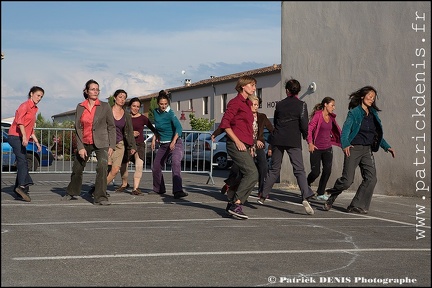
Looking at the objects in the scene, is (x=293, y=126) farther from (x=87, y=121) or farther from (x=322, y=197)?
(x=87, y=121)

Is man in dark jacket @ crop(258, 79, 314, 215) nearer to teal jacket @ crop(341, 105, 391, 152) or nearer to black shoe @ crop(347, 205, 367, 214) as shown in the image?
teal jacket @ crop(341, 105, 391, 152)

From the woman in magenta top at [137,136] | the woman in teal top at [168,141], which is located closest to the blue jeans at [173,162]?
the woman in teal top at [168,141]

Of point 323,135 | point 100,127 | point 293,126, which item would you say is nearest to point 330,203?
point 293,126

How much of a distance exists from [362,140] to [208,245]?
368 cm

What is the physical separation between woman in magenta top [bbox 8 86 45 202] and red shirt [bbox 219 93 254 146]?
3.29 metres

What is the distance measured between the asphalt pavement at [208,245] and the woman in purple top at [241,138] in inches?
15.6

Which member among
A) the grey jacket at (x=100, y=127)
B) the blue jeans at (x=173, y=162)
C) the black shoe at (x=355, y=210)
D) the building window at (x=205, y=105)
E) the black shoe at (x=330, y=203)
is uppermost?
the building window at (x=205, y=105)

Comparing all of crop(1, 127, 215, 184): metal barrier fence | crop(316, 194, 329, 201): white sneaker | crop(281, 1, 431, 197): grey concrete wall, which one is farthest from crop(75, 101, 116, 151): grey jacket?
crop(1, 127, 215, 184): metal barrier fence

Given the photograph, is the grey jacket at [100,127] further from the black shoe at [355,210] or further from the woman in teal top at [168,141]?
the black shoe at [355,210]

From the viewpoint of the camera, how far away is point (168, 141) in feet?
39.1

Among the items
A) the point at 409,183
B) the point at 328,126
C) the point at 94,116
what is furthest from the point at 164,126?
the point at 409,183

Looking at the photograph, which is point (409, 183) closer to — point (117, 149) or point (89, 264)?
point (117, 149)

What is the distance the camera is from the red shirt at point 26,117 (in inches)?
410

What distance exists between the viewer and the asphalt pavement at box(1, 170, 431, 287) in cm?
546
